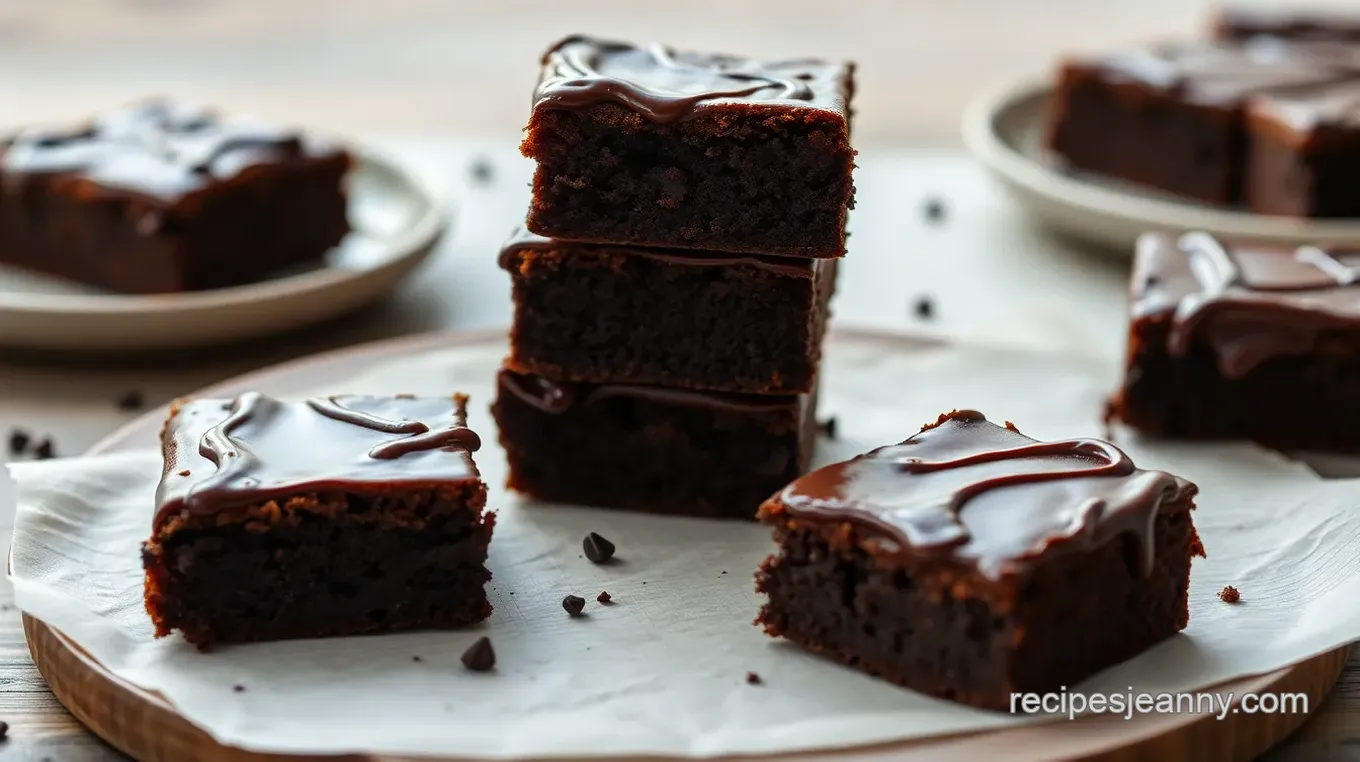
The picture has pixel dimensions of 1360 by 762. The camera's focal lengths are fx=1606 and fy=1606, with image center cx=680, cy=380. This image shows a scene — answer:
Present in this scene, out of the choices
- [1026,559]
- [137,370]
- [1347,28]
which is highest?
[1347,28]

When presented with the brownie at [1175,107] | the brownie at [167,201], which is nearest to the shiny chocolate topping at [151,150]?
the brownie at [167,201]

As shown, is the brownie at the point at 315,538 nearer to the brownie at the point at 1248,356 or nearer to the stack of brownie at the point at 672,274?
the stack of brownie at the point at 672,274

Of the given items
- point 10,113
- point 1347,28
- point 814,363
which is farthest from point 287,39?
point 814,363

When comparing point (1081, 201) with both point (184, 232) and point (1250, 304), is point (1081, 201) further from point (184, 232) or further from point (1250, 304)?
point (184, 232)

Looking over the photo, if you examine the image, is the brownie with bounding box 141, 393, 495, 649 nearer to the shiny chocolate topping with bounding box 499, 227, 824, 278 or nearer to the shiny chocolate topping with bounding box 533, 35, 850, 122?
the shiny chocolate topping with bounding box 499, 227, 824, 278

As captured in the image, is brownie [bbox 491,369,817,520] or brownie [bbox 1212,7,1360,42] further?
brownie [bbox 1212,7,1360,42]

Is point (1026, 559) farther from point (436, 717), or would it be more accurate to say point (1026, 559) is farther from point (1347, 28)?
point (1347, 28)

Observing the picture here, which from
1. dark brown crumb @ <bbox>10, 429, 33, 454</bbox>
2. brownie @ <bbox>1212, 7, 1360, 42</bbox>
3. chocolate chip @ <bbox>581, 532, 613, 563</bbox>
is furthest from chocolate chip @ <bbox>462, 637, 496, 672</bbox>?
brownie @ <bbox>1212, 7, 1360, 42</bbox>
